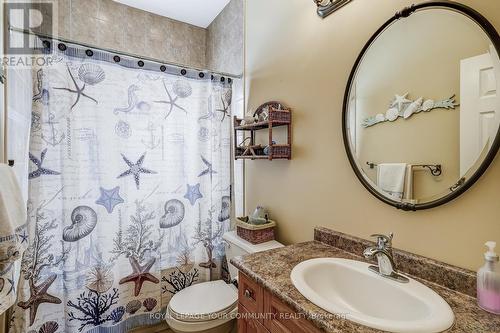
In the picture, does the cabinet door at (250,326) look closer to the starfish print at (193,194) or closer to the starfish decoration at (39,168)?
the starfish print at (193,194)

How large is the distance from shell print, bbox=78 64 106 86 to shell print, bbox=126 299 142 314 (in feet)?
5.03

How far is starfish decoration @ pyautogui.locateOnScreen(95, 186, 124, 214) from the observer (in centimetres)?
163

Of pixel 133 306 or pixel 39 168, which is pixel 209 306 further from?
pixel 39 168

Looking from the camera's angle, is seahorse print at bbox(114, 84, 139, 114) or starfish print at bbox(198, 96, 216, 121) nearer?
seahorse print at bbox(114, 84, 139, 114)

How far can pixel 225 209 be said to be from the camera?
2084mm

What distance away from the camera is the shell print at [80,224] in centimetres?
154

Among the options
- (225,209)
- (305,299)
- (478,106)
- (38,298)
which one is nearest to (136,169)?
(225,209)

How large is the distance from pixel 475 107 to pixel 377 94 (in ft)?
1.16

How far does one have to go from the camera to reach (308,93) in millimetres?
1434

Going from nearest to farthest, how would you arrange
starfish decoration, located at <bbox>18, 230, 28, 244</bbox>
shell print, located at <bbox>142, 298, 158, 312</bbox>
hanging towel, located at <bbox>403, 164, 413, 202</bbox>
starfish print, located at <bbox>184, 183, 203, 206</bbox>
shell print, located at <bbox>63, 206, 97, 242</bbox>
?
hanging towel, located at <bbox>403, 164, 413, 202</bbox> → starfish decoration, located at <bbox>18, 230, 28, 244</bbox> → shell print, located at <bbox>63, 206, 97, 242</bbox> → shell print, located at <bbox>142, 298, 158, 312</bbox> → starfish print, located at <bbox>184, 183, 203, 206</bbox>

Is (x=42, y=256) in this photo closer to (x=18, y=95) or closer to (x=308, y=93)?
(x=18, y=95)

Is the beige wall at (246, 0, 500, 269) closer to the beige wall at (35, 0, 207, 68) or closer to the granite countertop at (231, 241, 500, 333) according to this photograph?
the granite countertop at (231, 241, 500, 333)

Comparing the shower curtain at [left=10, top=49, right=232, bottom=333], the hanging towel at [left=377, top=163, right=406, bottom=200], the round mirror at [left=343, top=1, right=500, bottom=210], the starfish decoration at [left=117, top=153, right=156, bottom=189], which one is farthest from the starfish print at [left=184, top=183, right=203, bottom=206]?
the hanging towel at [left=377, top=163, right=406, bottom=200]

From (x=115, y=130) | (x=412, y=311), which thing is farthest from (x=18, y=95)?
(x=412, y=311)
